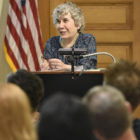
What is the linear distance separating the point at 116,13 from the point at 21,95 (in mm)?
4437

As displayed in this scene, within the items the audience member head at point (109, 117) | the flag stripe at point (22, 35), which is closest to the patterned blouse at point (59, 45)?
the flag stripe at point (22, 35)

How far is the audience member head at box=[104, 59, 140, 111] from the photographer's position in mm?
2105

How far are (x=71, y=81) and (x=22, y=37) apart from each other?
1831mm

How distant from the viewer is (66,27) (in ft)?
15.5

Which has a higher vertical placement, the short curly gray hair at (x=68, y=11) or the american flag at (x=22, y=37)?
the short curly gray hair at (x=68, y=11)

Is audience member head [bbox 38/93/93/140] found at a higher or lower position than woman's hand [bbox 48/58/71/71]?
higher

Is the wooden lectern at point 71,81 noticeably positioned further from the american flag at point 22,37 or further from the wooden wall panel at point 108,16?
the wooden wall panel at point 108,16

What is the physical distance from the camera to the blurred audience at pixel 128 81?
2.11m

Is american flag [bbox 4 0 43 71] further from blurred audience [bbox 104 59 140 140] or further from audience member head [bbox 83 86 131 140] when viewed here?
audience member head [bbox 83 86 131 140]

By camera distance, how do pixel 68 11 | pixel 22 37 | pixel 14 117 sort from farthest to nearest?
pixel 22 37, pixel 68 11, pixel 14 117

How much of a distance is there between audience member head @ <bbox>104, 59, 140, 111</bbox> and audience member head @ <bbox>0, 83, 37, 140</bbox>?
78cm

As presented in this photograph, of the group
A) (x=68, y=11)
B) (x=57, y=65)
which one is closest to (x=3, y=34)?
(x=68, y=11)

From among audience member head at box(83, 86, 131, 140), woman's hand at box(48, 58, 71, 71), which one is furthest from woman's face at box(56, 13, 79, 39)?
audience member head at box(83, 86, 131, 140)

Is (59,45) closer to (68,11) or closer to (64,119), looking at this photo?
(68,11)
